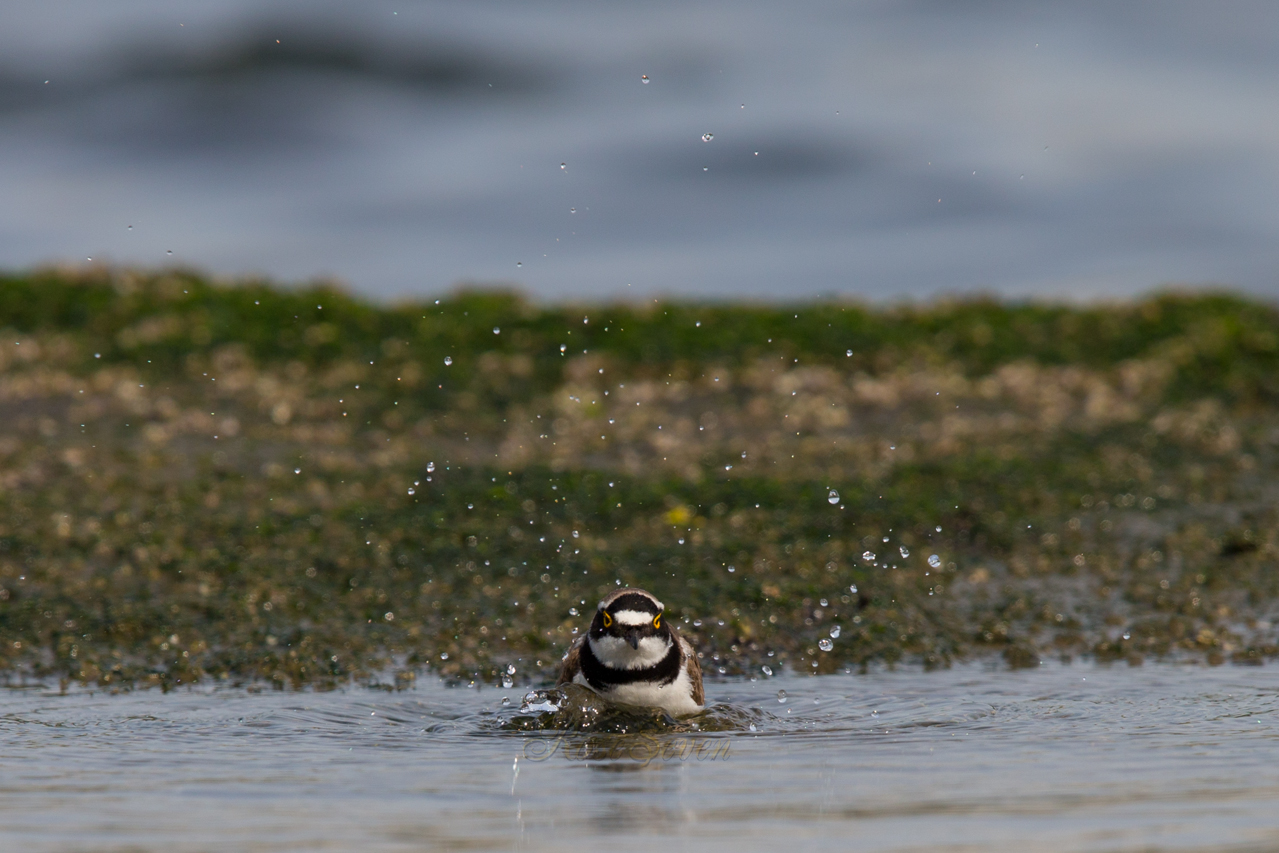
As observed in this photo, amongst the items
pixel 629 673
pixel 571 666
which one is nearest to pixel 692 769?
pixel 629 673

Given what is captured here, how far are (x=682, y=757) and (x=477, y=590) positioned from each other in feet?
13.3

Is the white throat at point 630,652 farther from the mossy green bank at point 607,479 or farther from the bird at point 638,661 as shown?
the mossy green bank at point 607,479

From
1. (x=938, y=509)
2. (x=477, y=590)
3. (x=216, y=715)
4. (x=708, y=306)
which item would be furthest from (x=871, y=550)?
(x=708, y=306)

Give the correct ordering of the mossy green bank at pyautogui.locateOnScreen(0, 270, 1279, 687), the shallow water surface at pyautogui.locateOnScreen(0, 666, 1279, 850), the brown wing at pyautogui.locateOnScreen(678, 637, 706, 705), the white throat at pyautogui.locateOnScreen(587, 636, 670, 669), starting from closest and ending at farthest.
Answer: the shallow water surface at pyautogui.locateOnScreen(0, 666, 1279, 850) < the white throat at pyautogui.locateOnScreen(587, 636, 670, 669) < the brown wing at pyautogui.locateOnScreen(678, 637, 706, 705) < the mossy green bank at pyautogui.locateOnScreen(0, 270, 1279, 687)

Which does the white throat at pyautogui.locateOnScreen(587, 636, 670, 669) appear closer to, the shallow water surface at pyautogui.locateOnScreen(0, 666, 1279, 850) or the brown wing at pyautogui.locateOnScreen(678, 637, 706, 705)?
the brown wing at pyautogui.locateOnScreen(678, 637, 706, 705)

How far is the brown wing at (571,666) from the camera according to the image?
9477mm

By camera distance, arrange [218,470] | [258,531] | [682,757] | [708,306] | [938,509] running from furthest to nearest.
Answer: [708,306], [218,470], [938,509], [258,531], [682,757]

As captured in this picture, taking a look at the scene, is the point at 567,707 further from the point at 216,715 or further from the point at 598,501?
the point at 598,501

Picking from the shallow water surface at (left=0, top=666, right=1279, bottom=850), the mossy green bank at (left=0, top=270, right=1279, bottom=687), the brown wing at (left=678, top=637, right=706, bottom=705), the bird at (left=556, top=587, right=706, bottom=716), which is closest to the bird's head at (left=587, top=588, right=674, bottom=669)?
the bird at (left=556, top=587, right=706, bottom=716)

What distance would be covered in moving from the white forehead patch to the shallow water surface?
0.72 meters

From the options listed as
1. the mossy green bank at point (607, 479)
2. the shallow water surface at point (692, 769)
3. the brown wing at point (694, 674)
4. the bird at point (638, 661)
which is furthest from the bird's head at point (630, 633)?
the mossy green bank at point (607, 479)

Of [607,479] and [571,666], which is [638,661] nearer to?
[571,666]

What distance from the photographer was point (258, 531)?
497 inches

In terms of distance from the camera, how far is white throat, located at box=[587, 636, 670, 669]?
8992 millimetres
